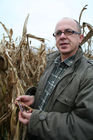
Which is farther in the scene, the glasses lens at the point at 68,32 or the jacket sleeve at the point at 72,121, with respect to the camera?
the glasses lens at the point at 68,32

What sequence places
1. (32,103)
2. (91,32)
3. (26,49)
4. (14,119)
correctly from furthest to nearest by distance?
(26,49)
(91,32)
(32,103)
(14,119)

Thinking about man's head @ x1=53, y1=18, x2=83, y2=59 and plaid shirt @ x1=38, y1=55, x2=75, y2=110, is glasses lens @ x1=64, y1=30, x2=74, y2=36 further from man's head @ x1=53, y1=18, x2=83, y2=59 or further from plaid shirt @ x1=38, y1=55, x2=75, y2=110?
plaid shirt @ x1=38, y1=55, x2=75, y2=110

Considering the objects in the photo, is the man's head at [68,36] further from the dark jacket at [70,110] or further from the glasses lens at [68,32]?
the dark jacket at [70,110]

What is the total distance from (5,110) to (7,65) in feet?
1.34

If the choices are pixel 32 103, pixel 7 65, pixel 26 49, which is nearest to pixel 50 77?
pixel 32 103

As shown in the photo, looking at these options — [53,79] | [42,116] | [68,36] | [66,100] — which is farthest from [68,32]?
[42,116]

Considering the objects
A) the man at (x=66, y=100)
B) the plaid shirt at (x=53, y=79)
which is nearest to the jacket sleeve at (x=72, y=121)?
the man at (x=66, y=100)

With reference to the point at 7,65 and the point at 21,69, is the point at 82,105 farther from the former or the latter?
the point at 21,69

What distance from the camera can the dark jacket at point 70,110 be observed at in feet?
3.25

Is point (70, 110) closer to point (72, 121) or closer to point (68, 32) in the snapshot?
point (72, 121)

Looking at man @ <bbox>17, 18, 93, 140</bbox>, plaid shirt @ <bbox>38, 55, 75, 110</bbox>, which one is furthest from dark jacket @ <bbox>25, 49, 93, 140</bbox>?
plaid shirt @ <bbox>38, 55, 75, 110</bbox>

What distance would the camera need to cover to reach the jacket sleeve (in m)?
0.98

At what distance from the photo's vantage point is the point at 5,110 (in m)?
1.34

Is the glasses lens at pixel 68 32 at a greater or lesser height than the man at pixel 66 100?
greater
